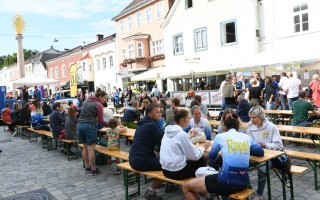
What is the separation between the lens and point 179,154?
14.8 ft

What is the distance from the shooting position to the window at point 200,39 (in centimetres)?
2362

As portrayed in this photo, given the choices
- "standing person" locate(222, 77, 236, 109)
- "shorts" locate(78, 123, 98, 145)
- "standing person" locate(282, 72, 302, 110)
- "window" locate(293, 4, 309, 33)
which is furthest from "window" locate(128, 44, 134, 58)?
"shorts" locate(78, 123, 98, 145)

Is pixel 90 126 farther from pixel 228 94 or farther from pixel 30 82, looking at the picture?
pixel 30 82

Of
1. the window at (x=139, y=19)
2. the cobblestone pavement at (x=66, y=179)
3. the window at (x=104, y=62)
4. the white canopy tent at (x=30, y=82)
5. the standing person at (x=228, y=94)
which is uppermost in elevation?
the window at (x=139, y=19)

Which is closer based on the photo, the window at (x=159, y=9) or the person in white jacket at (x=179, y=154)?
the person in white jacket at (x=179, y=154)

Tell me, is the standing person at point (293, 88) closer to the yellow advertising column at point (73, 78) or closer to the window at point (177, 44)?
the yellow advertising column at point (73, 78)

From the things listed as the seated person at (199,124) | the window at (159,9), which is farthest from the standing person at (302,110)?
the window at (159,9)

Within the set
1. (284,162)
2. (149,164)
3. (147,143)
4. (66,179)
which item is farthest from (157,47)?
(284,162)

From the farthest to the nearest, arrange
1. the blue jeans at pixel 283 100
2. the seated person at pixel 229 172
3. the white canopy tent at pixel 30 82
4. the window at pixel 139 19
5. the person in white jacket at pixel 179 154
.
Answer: the window at pixel 139 19
the white canopy tent at pixel 30 82
the blue jeans at pixel 283 100
the person in white jacket at pixel 179 154
the seated person at pixel 229 172

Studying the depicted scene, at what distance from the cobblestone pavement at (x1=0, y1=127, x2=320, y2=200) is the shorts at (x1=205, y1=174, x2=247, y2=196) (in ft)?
5.08

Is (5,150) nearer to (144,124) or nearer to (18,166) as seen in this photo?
(18,166)

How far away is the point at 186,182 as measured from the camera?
4.21 meters

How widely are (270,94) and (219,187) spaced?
9.87m

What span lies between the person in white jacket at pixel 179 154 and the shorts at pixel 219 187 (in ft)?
1.97
